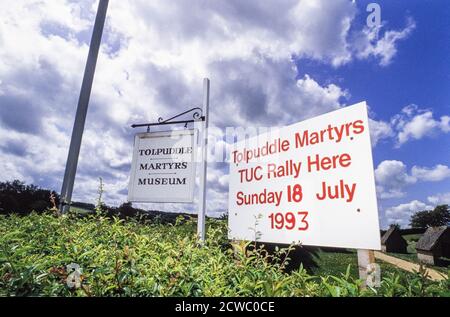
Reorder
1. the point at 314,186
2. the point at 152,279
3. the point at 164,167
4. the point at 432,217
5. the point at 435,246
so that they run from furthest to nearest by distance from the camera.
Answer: the point at 432,217
the point at 435,246
the point at 164,167
the point at 314,186
the point at 152,279

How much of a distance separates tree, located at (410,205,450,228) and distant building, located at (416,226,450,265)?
190 feet

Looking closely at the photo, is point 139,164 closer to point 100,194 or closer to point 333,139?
point 100,194

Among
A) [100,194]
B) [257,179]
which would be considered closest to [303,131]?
[257,179]

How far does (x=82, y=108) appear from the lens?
5199 millimetres

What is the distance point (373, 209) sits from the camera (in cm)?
265

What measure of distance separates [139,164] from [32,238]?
8.26 feet

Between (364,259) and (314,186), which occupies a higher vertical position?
(314,186)

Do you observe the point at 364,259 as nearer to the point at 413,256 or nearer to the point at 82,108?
the point at 82,108

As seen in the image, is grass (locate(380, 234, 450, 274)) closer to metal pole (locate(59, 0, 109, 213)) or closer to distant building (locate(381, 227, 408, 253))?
distant building (locate(381, 227, 408, 253))

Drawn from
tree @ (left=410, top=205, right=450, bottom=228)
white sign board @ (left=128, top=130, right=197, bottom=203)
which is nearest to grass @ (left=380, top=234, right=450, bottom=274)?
white sign board @ (left=128, top=130, right=197, bottom=203)

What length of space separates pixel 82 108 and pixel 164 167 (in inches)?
74.6

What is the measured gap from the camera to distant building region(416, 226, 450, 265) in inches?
1257

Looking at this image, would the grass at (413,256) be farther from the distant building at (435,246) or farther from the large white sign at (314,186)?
the large white sign at (314,186)

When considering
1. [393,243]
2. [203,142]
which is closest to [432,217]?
[393,243]
